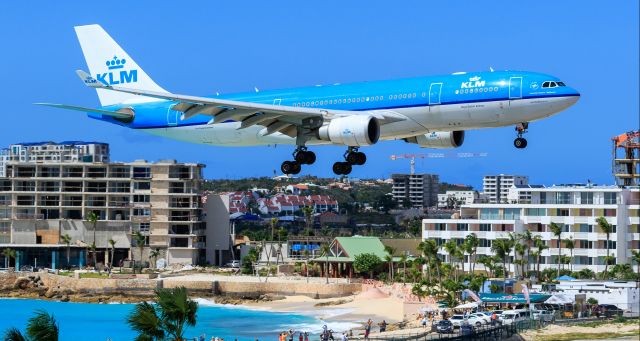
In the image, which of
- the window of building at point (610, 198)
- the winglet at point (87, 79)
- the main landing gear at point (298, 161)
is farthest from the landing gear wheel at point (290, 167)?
the window of building at point (610, 198)

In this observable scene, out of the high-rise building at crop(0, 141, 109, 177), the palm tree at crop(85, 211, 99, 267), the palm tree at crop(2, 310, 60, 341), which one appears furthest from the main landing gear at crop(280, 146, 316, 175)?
the high-rise building at crop(0, 141, 109, 177)

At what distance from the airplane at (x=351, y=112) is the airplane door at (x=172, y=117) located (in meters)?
0.06

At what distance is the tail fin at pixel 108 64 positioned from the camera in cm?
7650

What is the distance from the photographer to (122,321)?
120000 millimetres

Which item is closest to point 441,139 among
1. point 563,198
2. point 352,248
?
point 563,198

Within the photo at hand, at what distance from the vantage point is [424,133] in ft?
204

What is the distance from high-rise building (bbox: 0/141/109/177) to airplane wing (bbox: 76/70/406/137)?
107 meters

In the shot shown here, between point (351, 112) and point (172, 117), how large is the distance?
11.8 metres

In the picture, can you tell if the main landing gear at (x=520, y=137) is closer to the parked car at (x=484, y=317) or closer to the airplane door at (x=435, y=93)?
the airplane door at (x=435, y=93)

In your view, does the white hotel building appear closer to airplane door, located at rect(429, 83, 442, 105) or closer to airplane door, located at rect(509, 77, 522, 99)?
airplane door, located at rect(509, 77, 522, 99)

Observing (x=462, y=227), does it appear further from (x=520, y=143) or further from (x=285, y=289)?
(x=520, y=143)

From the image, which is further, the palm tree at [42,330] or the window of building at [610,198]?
the window of building at [610,198]

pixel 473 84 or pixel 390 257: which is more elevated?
pixel 473 84

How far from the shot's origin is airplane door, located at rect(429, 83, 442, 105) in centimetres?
5958
